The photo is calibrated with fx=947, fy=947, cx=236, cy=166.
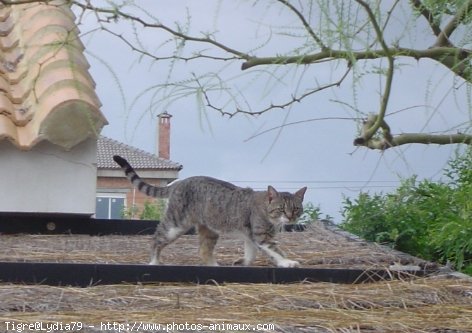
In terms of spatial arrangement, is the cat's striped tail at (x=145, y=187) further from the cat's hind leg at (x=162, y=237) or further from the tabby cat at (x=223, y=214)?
the cat's hind leg at (x=162, y=237)

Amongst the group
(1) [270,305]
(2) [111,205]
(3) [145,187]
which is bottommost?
(1) [270,305]

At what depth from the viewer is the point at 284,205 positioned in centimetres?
607

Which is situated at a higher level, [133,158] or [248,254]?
[133,158]

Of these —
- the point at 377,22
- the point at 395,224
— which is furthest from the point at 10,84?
the point at 377,22

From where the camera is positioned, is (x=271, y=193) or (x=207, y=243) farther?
(x=271, y=193)

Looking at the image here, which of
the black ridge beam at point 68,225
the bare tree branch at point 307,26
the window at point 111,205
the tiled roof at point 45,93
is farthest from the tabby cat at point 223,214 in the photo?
the window at point 111,205

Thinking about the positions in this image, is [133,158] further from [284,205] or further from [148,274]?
[148,274]

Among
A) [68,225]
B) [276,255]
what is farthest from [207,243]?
[68,225]

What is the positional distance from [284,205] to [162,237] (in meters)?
0.90

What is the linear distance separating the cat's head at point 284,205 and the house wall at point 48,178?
1.21 meters

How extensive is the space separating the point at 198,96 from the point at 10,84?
418cm

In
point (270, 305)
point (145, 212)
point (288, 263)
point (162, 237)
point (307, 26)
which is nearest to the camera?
point (307, 26)

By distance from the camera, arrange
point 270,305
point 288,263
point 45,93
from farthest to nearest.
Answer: point 45,93 < point 288,263 < point 270,305

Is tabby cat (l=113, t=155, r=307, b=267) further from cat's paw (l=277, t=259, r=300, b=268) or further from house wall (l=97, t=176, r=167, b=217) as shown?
house wall (l=97, t=176, r=167, b=217)
